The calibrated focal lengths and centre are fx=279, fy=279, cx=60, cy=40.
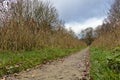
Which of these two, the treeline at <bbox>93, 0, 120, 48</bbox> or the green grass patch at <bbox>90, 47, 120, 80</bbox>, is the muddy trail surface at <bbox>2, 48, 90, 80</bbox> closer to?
the green grass patch at <bbox>90, 47, 120, 80</bbox>

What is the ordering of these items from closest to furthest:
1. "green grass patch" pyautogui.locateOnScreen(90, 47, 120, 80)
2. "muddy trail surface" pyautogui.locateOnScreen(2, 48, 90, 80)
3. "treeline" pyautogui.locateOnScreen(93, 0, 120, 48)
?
1. "green grass patch" pyautogui.locateOnScreen(90, 47, 120, 80)
2. "muddy trail surface" pyautogui.locateOnScreen(2, 48, 90, 80)
3. "treeline" pyautogui.locateOnScreen(93, 0, 120, 48)

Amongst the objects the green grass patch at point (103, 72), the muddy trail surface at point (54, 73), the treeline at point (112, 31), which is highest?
the treeline at point (112, 31)

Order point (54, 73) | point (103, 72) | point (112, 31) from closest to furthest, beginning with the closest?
point (103, 72) < point (54, 73) < point (112, 31)

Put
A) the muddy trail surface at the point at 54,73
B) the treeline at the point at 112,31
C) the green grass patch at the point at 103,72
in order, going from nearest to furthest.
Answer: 1. the green grass patch at the point at 103,72
2. the muddy trail surface at the point at 54,73
3. the treeline at the point at 112,31

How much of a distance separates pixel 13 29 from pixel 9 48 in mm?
1181

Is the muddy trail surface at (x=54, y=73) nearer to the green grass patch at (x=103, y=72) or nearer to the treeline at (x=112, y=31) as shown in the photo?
the green grass patch at (x=103, y=72)

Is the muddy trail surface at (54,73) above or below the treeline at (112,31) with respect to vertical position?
below

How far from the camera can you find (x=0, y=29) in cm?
1509

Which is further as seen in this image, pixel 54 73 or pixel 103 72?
pixel 54 73

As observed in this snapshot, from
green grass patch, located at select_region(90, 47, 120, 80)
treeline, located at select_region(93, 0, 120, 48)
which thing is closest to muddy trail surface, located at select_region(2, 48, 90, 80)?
green grass patch, located at select_region(90, 47, 120, 80)

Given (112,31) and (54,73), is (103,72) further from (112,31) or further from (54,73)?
(112,31)

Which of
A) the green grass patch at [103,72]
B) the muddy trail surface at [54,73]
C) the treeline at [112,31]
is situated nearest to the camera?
the green grass patch at [103,72]

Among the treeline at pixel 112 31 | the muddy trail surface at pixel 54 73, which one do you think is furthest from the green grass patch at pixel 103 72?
the treeline at pixel 112 31

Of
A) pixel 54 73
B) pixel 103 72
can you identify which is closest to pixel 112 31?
pixel 54 73
